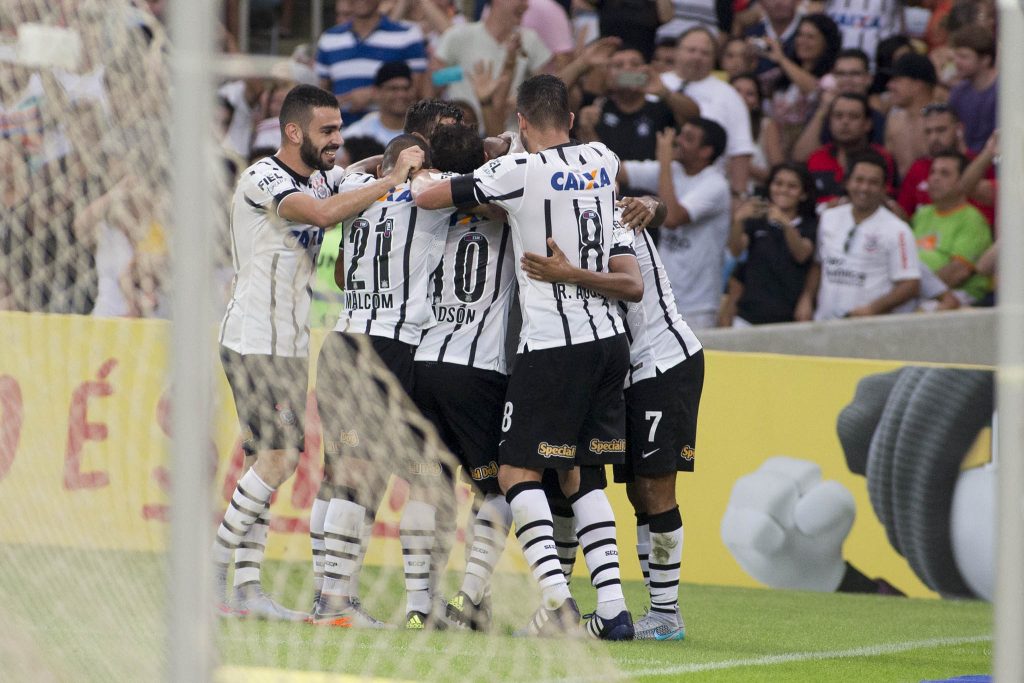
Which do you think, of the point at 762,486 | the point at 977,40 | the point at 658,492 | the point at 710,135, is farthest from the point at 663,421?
the point at 977,40

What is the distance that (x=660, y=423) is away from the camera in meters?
6.79

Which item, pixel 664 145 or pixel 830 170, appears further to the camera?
pixel 830 170

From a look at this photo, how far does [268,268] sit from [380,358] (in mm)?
806

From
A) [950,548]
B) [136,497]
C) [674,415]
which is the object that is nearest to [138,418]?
[136,497]

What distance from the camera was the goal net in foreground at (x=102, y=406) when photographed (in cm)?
425

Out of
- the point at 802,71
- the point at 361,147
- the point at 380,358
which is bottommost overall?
the point at 380,358

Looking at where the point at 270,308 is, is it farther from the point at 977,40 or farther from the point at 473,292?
the point at 977,40

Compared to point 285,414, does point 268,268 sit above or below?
above

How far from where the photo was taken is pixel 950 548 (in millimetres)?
8797

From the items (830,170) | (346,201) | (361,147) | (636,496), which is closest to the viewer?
(346,201)

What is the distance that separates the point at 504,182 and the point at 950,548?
399 centimetres

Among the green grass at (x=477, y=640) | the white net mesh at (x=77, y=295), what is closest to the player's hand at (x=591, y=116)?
the green grass at (x=477, y=640)

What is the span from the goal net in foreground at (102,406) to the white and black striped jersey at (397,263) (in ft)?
0.64

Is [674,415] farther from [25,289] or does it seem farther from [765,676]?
[25,289]
